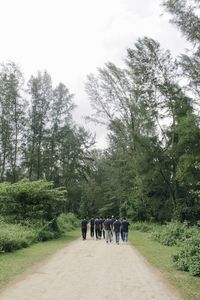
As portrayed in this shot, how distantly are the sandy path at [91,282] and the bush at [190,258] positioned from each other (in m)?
1.19

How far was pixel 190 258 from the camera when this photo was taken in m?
14.4

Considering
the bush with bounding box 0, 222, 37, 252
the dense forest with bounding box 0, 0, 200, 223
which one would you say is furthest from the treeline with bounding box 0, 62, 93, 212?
the bush with bounding box 0, 222, 37, 252

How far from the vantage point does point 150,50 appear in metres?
35.4

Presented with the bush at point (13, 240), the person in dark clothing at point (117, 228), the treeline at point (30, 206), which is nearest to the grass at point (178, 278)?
the bush at point (13, 240)

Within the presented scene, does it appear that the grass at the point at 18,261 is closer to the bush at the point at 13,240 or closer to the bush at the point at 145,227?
the bush at the point at 13,240

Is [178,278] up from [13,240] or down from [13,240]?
down

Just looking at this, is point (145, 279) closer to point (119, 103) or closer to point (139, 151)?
point (139, 151)

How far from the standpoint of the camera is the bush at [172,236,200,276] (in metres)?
13.3

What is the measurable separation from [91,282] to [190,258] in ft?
15.9

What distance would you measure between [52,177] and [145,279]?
41.7 m

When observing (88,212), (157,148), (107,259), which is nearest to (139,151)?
(157,148)

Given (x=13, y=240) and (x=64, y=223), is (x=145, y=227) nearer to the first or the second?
(x=64, y=223)

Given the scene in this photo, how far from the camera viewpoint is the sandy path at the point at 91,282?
31.2 ft

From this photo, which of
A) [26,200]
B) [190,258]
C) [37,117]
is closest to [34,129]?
[37,117]
